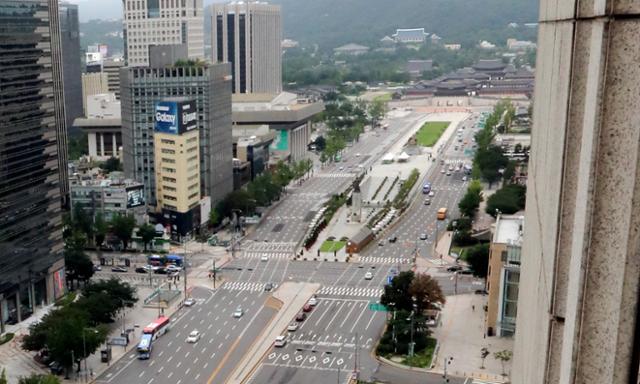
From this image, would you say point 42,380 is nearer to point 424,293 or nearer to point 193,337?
point 193,337

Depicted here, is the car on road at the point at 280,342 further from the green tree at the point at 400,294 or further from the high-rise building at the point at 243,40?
the high-rise building at the point at 243,40

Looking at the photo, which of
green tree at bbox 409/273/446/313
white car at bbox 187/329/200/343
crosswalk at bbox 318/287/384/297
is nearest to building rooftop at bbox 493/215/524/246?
green tree at bbox 409/273/446/313

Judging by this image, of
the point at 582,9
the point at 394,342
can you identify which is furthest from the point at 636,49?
the point at 394,342

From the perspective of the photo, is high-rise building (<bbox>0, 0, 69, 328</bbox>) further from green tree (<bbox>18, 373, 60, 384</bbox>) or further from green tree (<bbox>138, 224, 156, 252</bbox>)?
green tree (<bbox>18, 373, 60, 384</bbox>)

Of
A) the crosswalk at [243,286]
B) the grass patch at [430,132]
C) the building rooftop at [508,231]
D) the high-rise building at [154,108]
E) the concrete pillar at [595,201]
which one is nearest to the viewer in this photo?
the concrete pillar at [595,201]

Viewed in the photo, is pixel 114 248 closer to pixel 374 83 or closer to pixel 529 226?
pixel 529 226

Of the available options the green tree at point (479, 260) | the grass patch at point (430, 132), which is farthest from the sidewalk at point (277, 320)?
the grass patch at point (430, 132)
